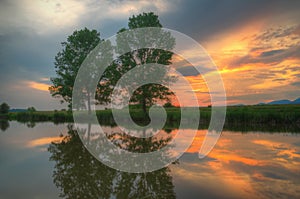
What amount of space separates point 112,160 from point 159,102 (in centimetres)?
2238

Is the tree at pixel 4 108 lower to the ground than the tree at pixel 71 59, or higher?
lower

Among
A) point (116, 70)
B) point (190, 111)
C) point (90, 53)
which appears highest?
point (90, 53)

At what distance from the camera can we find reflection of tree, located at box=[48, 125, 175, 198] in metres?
5.56

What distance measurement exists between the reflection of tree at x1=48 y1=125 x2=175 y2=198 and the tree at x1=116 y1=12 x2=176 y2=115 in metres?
21.8

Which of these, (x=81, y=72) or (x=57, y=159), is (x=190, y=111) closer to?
(x=81, y=72)

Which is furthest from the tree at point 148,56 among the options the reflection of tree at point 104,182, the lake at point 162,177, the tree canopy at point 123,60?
the reflection of tree at point 104,182

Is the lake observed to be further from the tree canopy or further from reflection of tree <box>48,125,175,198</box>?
the tree canopy

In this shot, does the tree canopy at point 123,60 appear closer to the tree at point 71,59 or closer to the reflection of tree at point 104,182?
the tree at point 71,59

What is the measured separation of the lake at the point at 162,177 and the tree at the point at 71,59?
87.7 feet

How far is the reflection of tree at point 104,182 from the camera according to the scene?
5.56 meters

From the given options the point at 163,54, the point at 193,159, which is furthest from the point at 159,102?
the point at 193,159

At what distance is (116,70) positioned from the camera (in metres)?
32.7

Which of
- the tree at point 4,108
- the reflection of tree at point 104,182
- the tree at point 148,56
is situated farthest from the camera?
the tree at point 4,108

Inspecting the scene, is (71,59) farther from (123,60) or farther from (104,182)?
(104,182)
